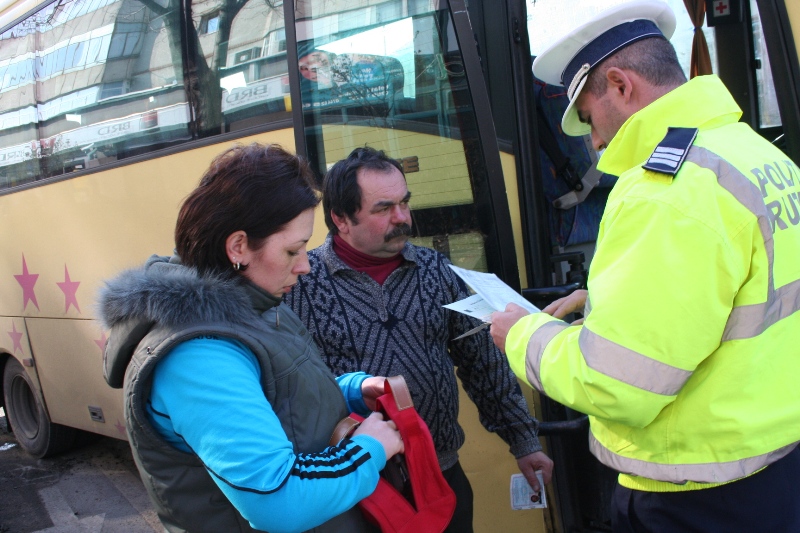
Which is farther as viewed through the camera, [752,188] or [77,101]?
[77,101]

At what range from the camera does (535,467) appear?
7.39 feet

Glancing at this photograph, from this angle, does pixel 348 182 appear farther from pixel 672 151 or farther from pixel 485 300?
pixel 672 151

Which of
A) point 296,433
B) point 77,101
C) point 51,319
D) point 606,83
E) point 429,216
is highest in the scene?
point 77,101

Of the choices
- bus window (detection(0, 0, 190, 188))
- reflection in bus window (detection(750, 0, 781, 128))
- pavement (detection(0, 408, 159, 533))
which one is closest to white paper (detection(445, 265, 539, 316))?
reflection in bus window (detection(750, 0, 781, 128))

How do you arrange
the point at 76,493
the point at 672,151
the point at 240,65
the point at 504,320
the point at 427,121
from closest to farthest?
the point at 672,151 < the point at 504,320 < the point at 427,121 < the point at 240,65 < the point at 76,493

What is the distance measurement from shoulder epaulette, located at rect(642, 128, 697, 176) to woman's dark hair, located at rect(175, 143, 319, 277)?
71 cm

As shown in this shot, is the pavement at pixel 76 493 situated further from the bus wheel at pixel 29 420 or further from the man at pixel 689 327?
the man at pixel 689 327

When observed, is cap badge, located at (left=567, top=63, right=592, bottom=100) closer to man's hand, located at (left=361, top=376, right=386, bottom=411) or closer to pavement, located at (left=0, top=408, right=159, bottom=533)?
man's hand, located at (left=361, top=376, right=386, bottom=411)

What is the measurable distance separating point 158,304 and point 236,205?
258mm

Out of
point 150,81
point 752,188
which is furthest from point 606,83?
point 150,81

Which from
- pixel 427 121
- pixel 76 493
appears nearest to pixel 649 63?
pixel 427 121

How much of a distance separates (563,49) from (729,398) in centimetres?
85

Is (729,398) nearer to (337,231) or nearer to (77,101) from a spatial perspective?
(337,231)

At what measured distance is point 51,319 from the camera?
172 inches
